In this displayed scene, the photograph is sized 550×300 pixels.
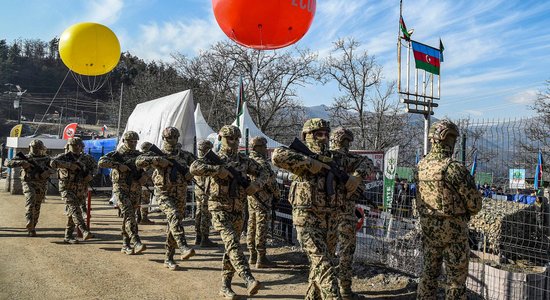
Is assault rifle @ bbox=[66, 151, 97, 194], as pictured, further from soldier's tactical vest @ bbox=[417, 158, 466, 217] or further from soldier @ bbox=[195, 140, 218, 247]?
soldier's tactical vest @ bbox=[417, 158, 466, 217]

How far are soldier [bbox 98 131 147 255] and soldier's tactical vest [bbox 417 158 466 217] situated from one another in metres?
5.25

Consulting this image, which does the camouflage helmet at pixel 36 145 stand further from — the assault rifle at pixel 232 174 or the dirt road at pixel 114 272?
the assault rifle at pixel 232 174

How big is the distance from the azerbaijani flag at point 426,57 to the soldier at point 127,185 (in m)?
6.62

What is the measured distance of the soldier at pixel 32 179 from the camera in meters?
9.09

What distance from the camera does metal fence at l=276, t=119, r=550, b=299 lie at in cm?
576

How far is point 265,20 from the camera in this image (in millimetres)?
7766

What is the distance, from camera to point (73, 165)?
8.37 meters

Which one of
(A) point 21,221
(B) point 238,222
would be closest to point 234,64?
(A) point 21,221

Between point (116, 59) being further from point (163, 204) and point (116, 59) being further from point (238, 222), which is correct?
point (238, 222)

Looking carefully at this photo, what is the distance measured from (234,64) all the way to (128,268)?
2354 cm

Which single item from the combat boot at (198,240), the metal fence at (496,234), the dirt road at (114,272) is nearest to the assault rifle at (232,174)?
the dirt road at (114,272)

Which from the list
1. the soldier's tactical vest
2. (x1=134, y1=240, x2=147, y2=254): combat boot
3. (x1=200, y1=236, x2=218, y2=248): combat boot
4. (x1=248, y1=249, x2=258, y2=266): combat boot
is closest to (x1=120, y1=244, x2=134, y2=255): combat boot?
(x1=134, y1=240, x2=147, y2=254): combat boot

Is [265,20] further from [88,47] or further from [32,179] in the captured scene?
[88,47]

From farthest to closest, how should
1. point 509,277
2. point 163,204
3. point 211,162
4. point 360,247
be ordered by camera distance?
1. point 360,247
2. point 163,204
3. point 509,277
4. point 211,162
